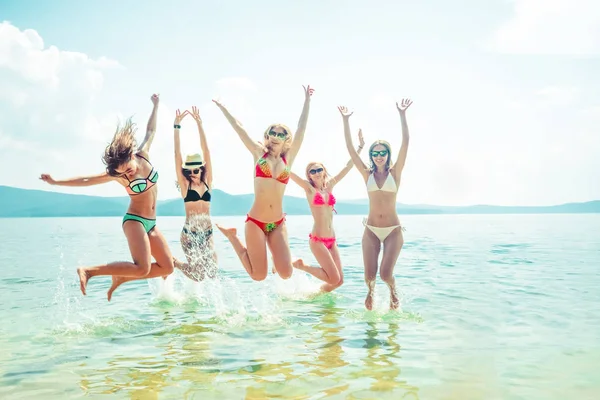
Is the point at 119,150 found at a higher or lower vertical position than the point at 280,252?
higher

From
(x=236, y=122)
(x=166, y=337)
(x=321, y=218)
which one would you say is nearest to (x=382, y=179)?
(x=321, y=218)

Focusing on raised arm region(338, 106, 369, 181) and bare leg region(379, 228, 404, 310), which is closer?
bare leg region(379, 228, 404, 310)

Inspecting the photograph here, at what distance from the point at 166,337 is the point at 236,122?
11.4 feet

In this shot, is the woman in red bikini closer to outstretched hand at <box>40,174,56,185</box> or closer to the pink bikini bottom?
the pink bikini bottom

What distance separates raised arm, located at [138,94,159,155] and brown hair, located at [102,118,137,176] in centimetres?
58

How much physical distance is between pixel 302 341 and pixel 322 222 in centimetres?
344

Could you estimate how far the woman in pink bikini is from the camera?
1045cm

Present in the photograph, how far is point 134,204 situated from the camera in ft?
25.8

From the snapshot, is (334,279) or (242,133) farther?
(334,279)

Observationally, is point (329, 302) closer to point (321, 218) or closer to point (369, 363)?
point (321, 218)

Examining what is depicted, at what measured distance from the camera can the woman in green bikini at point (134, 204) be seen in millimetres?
7480

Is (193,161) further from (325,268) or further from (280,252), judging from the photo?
(325,268)

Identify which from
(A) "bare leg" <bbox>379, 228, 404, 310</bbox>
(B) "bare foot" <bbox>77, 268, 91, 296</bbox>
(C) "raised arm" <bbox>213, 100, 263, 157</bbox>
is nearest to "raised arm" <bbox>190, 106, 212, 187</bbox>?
(C) "raised arm" <bbox>213, 100, 263, 157</bbox>

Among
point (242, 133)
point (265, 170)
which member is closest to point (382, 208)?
point (265, 170)
